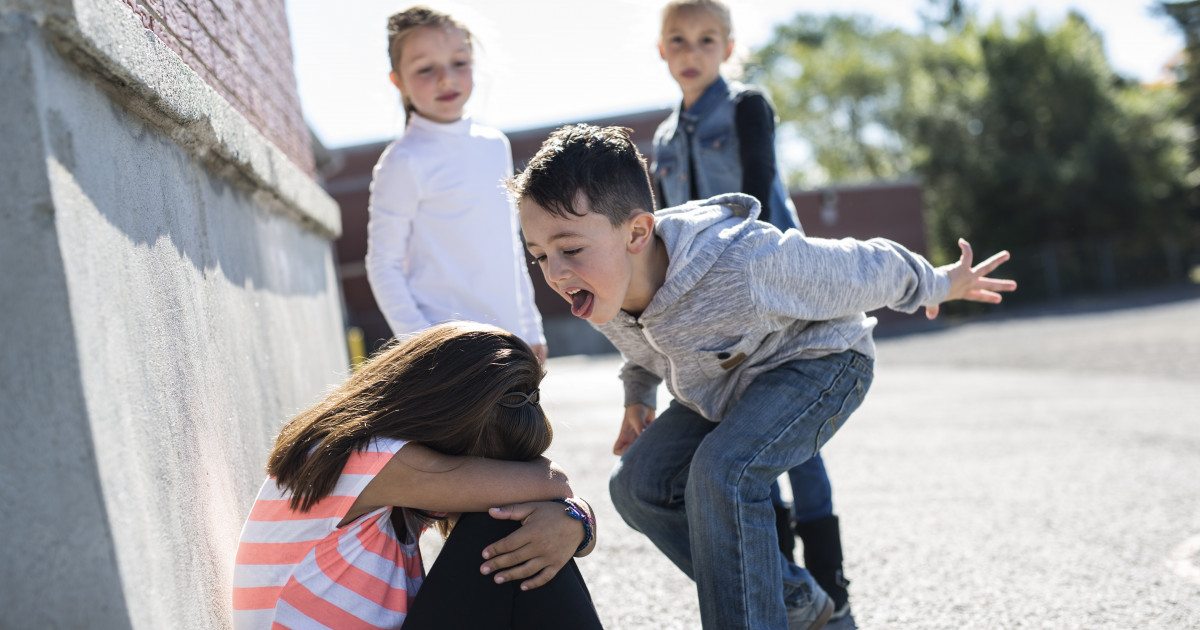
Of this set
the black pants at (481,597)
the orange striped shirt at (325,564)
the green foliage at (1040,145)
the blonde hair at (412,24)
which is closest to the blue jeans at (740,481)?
the black pants at (481,597)

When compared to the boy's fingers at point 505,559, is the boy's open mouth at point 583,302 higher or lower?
higher

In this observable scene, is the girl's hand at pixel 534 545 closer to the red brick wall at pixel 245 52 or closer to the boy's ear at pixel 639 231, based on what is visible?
the boy's ear at pixel 639 231

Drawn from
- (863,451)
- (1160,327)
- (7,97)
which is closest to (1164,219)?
(1160,327)

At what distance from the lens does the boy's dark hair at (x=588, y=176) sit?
2.42 metres

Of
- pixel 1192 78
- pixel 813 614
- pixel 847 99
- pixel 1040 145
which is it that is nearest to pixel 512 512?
pixel 813 614

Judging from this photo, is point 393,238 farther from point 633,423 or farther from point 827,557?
point 827,557

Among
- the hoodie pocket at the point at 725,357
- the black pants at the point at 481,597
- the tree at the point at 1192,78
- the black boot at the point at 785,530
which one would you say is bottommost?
the black boot at the point at 785,530

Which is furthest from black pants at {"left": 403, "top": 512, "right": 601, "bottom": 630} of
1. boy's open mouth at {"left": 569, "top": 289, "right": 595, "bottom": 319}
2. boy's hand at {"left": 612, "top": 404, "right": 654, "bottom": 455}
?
boy's hand at {"left": 612, "top": 404, "right": 654, "bottom": 455}

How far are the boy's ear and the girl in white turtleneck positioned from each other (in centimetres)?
94

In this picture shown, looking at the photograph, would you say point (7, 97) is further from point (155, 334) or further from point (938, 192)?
point (938, 192)

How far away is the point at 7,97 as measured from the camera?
148cm

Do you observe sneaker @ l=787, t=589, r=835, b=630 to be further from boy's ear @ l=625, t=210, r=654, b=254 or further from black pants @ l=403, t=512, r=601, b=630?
boy's ear @ l=625, t=210, r=654, b=254

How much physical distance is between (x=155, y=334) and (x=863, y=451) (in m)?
5.13

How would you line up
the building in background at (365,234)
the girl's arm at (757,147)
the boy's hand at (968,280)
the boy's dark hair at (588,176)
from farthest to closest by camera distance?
the building in background at (365,234)
the girl's arm at (757,147)
the boy's hand at (968,280)
the boy's dark hair at (588,176)
